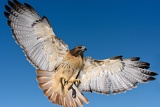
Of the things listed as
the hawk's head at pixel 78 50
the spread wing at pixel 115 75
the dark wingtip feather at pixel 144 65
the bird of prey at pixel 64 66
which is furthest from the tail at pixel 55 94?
the dark wingtip feather at pixel 144 65

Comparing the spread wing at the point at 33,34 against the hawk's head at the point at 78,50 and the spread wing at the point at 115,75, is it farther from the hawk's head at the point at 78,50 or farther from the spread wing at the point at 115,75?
the spread wing at the point at 115,75

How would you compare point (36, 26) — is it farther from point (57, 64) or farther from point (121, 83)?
point (121, 83)

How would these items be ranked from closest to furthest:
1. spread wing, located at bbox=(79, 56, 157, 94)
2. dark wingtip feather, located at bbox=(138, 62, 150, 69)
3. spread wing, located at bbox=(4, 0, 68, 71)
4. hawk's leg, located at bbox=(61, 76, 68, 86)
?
hawk's leg, located at bbox=(61, 76, 68, 86) < spread wing, located at bbox=(4, 0, 68, 71) < spread wing, located at bbox=(79, 56, 157, 94) < dark wingtip feather, located at bbox=(138, 62, 150, 69)

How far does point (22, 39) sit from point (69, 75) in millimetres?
2321

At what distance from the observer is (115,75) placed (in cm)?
1200

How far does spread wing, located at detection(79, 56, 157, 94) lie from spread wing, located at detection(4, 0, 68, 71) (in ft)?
4.53

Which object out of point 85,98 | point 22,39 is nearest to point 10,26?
point 22,39

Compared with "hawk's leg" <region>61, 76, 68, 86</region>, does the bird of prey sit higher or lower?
higher

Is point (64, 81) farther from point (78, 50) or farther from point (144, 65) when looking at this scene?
point (144, 65)

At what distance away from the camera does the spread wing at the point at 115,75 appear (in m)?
11.6

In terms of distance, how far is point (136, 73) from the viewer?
11867 mm

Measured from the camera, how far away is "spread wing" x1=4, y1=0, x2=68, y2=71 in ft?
36.6

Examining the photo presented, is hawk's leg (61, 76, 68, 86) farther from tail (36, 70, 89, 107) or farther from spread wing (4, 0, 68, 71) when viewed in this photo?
Result: spread wing (4, 0, 68, 71)

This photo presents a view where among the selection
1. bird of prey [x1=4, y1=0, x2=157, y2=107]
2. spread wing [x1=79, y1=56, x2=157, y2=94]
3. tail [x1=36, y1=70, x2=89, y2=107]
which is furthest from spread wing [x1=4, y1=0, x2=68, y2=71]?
spread wing [x1=79, y1=56, x2=157, y2=94]
